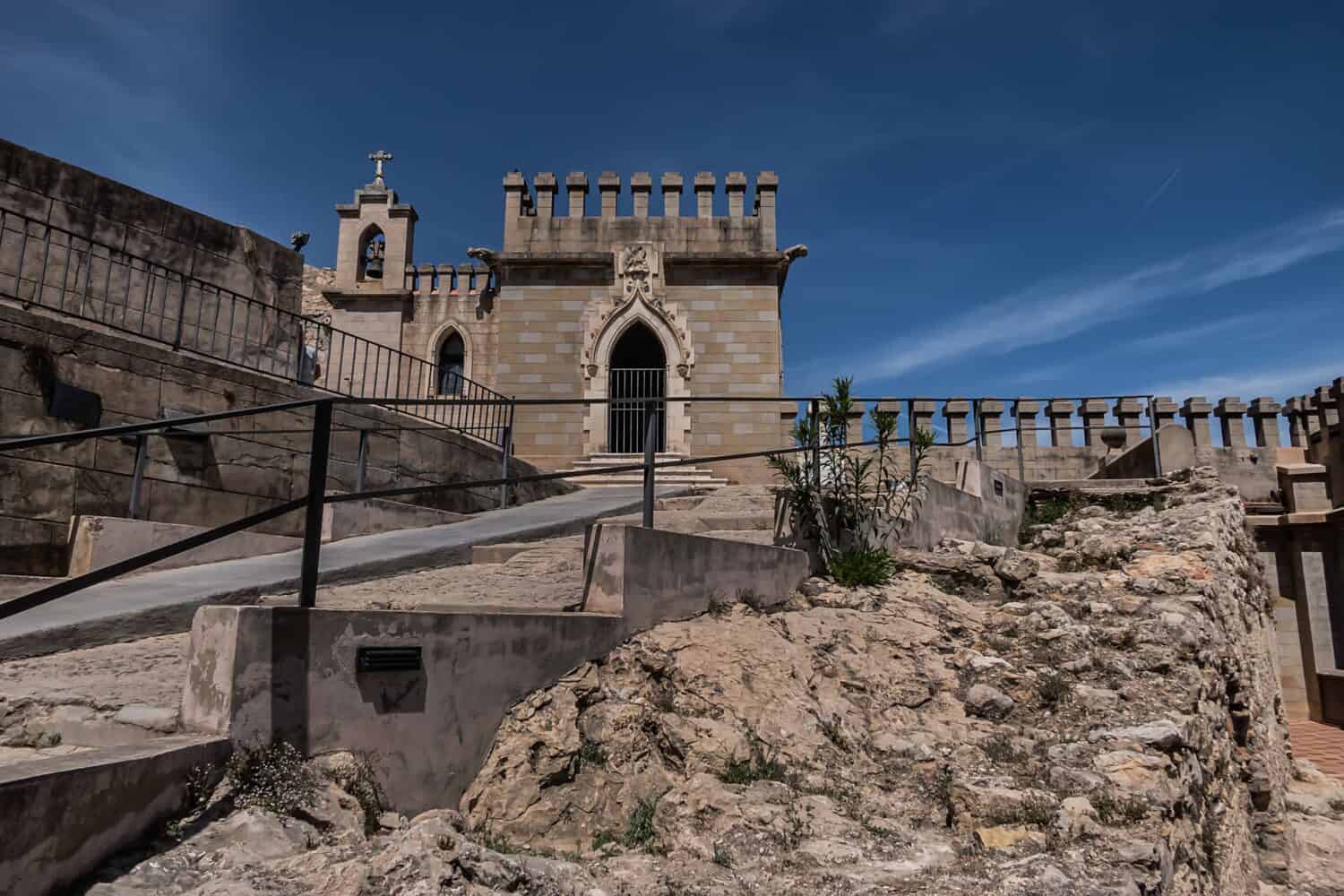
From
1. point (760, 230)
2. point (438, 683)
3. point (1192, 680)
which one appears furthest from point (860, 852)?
point (760, 230)

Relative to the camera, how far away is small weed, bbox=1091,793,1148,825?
3879 millimetres

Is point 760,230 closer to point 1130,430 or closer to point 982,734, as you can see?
point 1130,430

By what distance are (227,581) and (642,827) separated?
3.31m

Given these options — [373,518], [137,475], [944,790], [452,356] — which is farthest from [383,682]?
[452,356]

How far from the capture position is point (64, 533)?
6371 millimetres

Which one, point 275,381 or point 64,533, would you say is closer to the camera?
point 64,533

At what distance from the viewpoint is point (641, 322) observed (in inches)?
658

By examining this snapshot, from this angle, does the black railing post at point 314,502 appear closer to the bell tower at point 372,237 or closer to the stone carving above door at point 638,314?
the stone carving above door at point 638,314

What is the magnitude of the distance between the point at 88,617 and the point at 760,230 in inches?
567

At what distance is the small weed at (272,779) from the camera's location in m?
3.06

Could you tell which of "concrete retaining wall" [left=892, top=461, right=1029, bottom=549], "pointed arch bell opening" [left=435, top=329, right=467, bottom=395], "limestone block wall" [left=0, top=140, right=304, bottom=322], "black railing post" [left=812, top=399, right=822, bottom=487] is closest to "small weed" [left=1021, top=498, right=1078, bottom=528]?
"concrete retaining wall" [left=892, top=461, right=1029, bottom=549]

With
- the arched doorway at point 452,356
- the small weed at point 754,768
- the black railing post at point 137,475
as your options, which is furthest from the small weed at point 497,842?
the arched doorway at point 452,356

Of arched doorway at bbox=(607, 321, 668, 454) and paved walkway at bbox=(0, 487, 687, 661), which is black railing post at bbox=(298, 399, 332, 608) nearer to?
paved walkway at bbox=(0, 487, 687, 661)

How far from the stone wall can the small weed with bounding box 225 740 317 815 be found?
13.8 feet
